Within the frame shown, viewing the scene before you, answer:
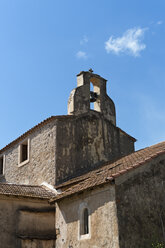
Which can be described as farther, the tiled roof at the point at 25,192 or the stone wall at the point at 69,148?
the stone wall at the point at 69,148

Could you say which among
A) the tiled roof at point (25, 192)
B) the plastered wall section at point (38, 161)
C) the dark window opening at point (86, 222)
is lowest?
the dark window opening at point (86, 222)

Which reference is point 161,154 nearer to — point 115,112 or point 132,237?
point 132,237

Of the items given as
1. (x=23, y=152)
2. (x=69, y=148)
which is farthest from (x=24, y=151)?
(x=69, y=148)

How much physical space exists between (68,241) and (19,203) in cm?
311

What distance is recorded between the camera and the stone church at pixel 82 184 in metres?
10.5

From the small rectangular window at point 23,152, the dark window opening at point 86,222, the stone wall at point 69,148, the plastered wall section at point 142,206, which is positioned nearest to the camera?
the plastered wall section at point 142,206

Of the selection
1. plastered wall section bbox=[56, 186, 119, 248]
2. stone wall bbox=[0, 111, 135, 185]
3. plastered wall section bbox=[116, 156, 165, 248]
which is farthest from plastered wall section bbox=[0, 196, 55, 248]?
plastered wall section bbox=[116, 156, 165, 248]

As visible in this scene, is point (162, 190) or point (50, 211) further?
point (50, 211)

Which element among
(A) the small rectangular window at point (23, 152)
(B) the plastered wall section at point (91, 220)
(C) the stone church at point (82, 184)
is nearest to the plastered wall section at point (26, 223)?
(C) the stone church at point (82, 184)

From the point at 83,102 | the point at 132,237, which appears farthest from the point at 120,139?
the point at 132,237

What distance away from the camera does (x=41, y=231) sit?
13.7m

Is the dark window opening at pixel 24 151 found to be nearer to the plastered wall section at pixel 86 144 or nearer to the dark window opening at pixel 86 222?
the plastered wall section at pixel 86 144

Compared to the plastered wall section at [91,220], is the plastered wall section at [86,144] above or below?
above

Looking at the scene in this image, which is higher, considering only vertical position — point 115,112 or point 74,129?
point 115,112
